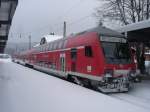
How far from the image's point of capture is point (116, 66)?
14.4 metres

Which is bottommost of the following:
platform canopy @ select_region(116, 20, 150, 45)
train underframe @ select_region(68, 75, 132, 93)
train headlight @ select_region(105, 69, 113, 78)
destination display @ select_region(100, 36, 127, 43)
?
train underframe @ select_region(68, 75, 132, 93)

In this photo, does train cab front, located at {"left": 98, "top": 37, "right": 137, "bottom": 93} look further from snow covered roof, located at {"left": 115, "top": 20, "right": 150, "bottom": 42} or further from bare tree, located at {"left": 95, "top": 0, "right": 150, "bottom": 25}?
bare tree, located at {"left": 95, "top": 0, "right": 150, "bottom": 25}

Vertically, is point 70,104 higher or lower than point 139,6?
lower

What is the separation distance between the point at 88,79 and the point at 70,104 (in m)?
6.36

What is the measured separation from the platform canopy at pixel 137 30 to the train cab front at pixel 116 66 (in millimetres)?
1481

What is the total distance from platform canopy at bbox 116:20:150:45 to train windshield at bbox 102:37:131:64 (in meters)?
1.57

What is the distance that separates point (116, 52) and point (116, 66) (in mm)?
898

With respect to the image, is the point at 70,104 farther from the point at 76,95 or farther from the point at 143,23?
the point at 143,23

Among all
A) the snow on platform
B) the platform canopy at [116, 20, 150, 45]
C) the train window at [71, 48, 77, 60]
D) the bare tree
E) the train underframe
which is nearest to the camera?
the snow on platform

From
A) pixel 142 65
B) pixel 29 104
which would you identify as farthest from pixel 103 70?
pixel 142 65

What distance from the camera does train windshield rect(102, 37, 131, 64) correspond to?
47.9 ft

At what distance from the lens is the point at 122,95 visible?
13.9 metres

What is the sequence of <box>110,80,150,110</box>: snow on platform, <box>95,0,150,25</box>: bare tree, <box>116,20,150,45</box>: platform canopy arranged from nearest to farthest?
<box>110,80,150,110</box>: snow on platform → <box>116,20,150,45</box>: platform canopy → <box>95,0,150,25</box>: bare tree

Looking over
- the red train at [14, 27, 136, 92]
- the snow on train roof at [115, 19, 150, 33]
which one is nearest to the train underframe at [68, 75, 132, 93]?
the red train at [14, 27, 136, 92]
